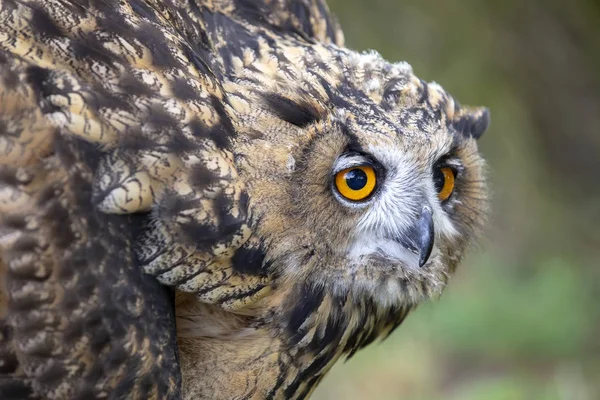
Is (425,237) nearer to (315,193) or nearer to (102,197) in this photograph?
(315,193)

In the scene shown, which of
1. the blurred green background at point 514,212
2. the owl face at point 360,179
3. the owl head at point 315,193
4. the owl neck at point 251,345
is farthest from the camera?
the blurred green background at point 514,212

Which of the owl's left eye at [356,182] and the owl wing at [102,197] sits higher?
the owl's left eye at [356,182]

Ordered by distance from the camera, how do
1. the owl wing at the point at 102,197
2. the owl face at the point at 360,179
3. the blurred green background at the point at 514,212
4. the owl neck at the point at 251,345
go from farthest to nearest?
the blurred green background at the point at 514,212
the owl neck at the point at 251,345
the owl face at the point at 360,179
the owl wing at the point at 102,197

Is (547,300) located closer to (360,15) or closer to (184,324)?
(360,15)

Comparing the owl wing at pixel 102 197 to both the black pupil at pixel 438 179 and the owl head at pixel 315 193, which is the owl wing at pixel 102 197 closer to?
the owl head at pixel 315 193

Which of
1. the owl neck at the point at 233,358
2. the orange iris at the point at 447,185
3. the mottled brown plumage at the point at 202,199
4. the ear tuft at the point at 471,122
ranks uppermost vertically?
the ear tuft at the point at 471,122

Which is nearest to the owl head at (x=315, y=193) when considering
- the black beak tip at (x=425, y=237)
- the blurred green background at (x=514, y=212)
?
the black beak tip at (x=425, y=237)

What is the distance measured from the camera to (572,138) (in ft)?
19.4

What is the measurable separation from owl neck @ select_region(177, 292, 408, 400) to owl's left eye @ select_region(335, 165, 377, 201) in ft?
0.86

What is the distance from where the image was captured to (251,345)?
1.89 meters

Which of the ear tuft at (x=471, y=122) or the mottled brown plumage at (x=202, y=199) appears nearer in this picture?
the mottled brown plumage at (x=202, y=199)

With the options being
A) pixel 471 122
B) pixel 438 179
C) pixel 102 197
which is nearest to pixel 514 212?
pixel 471 122

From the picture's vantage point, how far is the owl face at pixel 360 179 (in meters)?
1.75

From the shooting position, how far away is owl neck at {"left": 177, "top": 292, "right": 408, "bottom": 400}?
6.11ft
